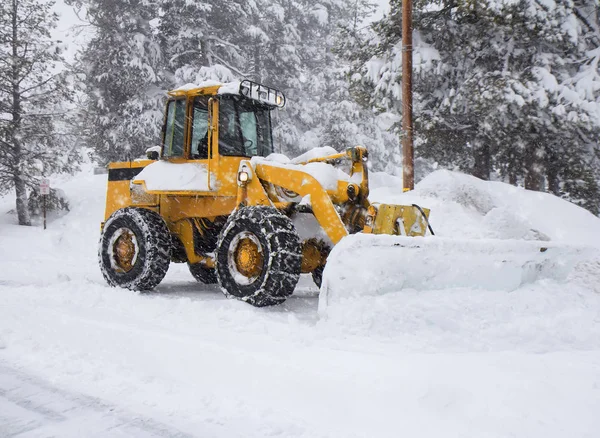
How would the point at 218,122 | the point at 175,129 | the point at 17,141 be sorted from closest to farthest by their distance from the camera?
the point at 218,122, the point at 175,129, the point at 17,141

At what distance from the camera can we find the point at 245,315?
528cm

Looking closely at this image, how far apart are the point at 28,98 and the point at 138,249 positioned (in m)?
16.1

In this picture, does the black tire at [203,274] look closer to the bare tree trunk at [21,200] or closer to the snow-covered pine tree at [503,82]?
the snow-covered pine tree at [503,82]

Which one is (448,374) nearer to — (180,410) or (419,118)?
(180,410)

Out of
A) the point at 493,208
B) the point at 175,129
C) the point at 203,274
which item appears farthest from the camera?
the point at 493,208

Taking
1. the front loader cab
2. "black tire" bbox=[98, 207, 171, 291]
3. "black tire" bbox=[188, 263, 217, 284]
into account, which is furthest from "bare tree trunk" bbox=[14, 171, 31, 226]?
the front loader cab

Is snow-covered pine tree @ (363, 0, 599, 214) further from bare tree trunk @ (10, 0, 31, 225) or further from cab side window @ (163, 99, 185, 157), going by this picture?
bare tree trunk @ (10, 0, 31, 225)

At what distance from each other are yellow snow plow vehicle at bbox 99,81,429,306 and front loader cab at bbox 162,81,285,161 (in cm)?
1

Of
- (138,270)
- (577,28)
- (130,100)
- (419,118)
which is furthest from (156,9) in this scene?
(138,270)

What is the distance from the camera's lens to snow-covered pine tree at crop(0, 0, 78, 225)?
19406 millimetres

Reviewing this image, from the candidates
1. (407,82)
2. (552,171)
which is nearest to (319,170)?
(407,82)

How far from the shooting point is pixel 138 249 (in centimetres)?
722

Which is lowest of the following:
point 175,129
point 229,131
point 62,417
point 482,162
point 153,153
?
point 62,417

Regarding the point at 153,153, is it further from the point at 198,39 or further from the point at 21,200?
the point at 198,39
